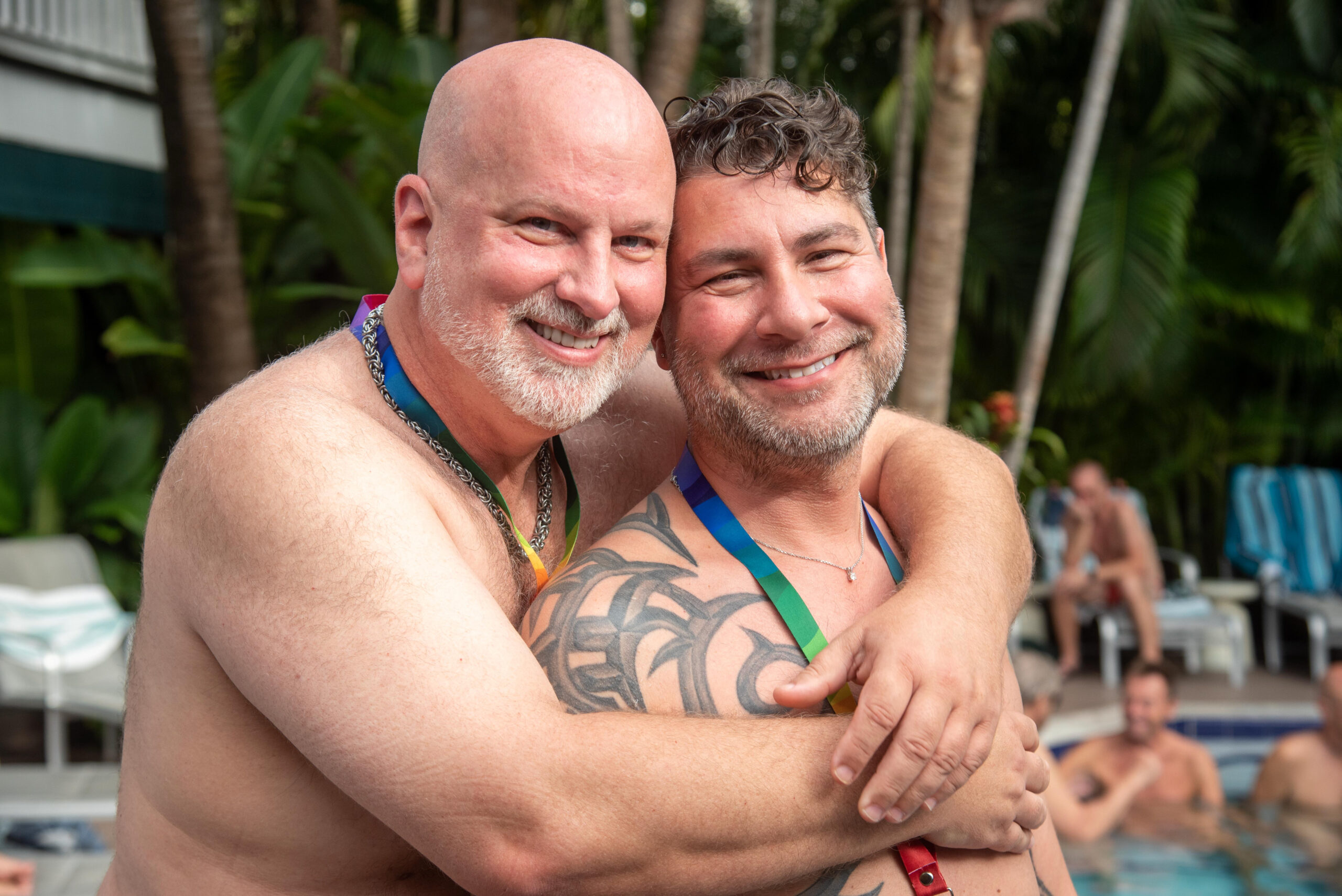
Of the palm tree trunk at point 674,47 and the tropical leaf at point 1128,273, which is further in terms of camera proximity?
the tropical leaf at point 1128,273

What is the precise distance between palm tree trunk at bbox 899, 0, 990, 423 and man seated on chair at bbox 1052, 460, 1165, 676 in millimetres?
4717

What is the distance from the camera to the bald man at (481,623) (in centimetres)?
152

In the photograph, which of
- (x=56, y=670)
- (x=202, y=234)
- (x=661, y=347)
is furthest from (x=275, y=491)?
(x=56, y=670)

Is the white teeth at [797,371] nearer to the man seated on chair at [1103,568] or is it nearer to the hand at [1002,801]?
the hand at [1002,801]

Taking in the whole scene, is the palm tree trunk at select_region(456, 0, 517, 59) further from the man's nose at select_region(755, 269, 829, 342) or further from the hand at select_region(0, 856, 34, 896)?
the man's nose at select_region(755, 269, 829, 342)

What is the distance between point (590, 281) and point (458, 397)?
0.39 m

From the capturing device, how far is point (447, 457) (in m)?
2.08

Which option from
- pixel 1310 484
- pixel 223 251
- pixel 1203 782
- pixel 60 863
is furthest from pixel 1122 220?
pixel 60 863

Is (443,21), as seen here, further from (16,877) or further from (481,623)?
(481,623)

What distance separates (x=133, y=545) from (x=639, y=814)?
9.02 meters

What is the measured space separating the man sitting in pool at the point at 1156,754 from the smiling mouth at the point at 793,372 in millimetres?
6404

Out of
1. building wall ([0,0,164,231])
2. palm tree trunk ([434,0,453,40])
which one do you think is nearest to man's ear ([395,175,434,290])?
building wall ([0,0,164,231])

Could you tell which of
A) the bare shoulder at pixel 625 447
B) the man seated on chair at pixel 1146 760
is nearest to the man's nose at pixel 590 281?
the bare shoulder at pixel 625 447

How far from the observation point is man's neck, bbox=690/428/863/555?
7.04 feet
